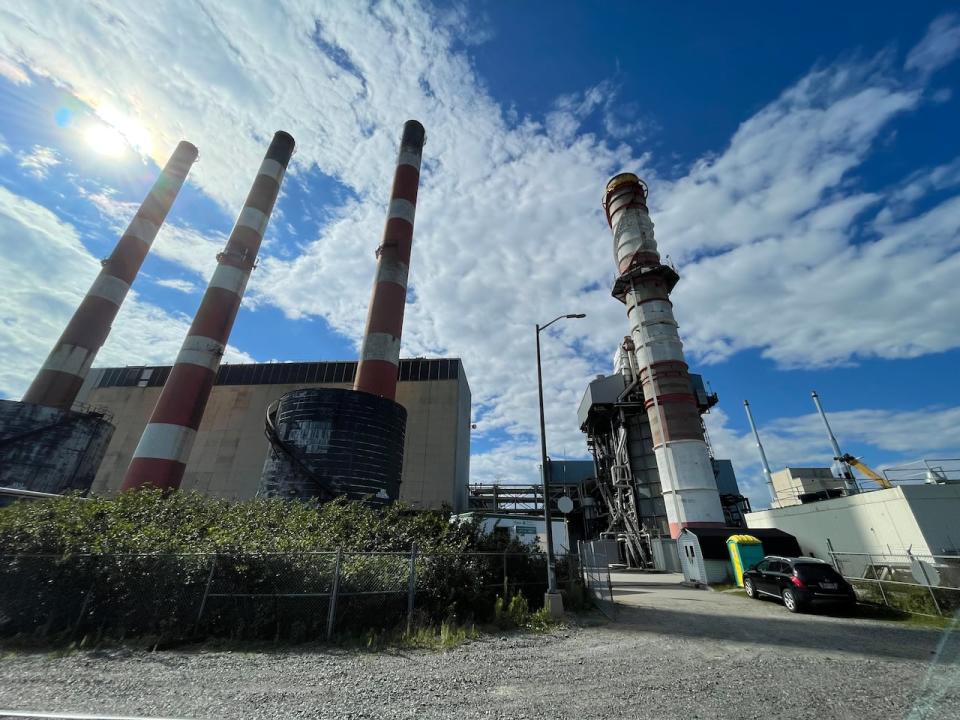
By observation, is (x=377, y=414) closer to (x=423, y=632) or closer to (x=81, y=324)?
(x=423, y=632)

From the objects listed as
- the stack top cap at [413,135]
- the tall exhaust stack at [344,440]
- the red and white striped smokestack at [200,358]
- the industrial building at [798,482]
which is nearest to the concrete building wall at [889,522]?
the tall exhaust stack at [344,440]

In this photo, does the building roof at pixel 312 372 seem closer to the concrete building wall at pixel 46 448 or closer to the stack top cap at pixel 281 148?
the concrete building wall at pixel 46 448

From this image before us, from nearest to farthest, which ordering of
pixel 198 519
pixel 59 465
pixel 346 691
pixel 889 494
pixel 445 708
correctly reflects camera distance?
1. pixel 445 708
2. pixel 346 691
3. pixel 198 519
4. pixel 889 494
5. pixel 59 465

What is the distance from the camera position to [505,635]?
9922mm

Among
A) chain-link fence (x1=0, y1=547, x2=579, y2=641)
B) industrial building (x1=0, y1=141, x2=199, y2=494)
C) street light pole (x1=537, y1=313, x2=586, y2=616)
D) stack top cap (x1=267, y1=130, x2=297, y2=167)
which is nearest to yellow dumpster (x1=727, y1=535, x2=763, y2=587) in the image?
street light pole (x1=537, y1=313, x2=586, y2=616)

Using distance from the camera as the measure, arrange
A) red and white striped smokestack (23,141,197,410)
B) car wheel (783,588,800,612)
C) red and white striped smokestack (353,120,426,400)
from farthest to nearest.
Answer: red and white striped smokestack (23,141,197,410)
red and white striped smokestack (353,120,426,400)
car wheel (783,588,800,612)

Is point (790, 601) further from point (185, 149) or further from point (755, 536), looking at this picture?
point (185, 149)

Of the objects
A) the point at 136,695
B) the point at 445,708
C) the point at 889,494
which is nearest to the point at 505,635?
the point at 445,708

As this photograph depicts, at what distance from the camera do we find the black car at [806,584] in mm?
12422

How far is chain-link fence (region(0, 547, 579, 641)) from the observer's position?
8969 mm

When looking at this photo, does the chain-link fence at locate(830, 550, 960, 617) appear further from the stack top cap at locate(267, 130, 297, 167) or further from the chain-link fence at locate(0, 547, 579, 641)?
the stack top cap at locate(267, 130, 297, 167)

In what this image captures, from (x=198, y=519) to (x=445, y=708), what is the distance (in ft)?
33.1

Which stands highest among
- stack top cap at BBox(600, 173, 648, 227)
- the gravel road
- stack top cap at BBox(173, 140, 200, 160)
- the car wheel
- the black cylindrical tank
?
stack top cap at BBox(173, 140, 200, 160)

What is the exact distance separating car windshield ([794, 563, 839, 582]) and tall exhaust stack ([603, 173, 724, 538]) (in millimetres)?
15808
